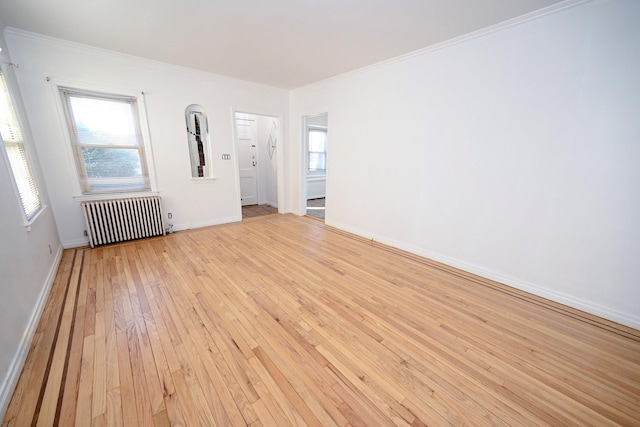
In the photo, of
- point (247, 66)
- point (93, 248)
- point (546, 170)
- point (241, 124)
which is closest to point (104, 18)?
point (247, 66)

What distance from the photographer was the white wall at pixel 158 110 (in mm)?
2873

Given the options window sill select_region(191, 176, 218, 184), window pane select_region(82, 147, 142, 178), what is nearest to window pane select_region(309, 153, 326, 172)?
window sill select_region(191, 176, 218, 184)

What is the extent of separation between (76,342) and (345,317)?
6.73 ft

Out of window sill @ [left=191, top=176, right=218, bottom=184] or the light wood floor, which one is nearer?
the light wood floor

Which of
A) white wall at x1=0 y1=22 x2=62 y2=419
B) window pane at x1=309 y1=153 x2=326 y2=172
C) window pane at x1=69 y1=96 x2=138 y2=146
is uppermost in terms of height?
window pane at x1=69 y1=96 x2=138 y2=146

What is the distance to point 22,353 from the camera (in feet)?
5.09

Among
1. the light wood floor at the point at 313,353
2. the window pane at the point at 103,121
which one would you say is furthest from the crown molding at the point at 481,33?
the window pane at the point at 103,121

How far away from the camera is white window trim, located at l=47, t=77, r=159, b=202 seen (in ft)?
9.77

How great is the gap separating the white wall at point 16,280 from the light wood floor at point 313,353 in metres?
0.09

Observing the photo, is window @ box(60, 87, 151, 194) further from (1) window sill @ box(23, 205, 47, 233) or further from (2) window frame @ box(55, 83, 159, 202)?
(1) window sill @ box(23, 205, 47, 233)

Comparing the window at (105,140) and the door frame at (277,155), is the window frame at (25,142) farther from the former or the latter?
the door frame at (277,155)

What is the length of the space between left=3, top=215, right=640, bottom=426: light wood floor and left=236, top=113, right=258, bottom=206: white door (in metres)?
3.55

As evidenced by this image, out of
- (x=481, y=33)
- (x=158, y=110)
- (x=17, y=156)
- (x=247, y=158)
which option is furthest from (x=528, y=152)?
(x=247, y=158)

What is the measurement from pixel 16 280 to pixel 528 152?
4.53 metres
